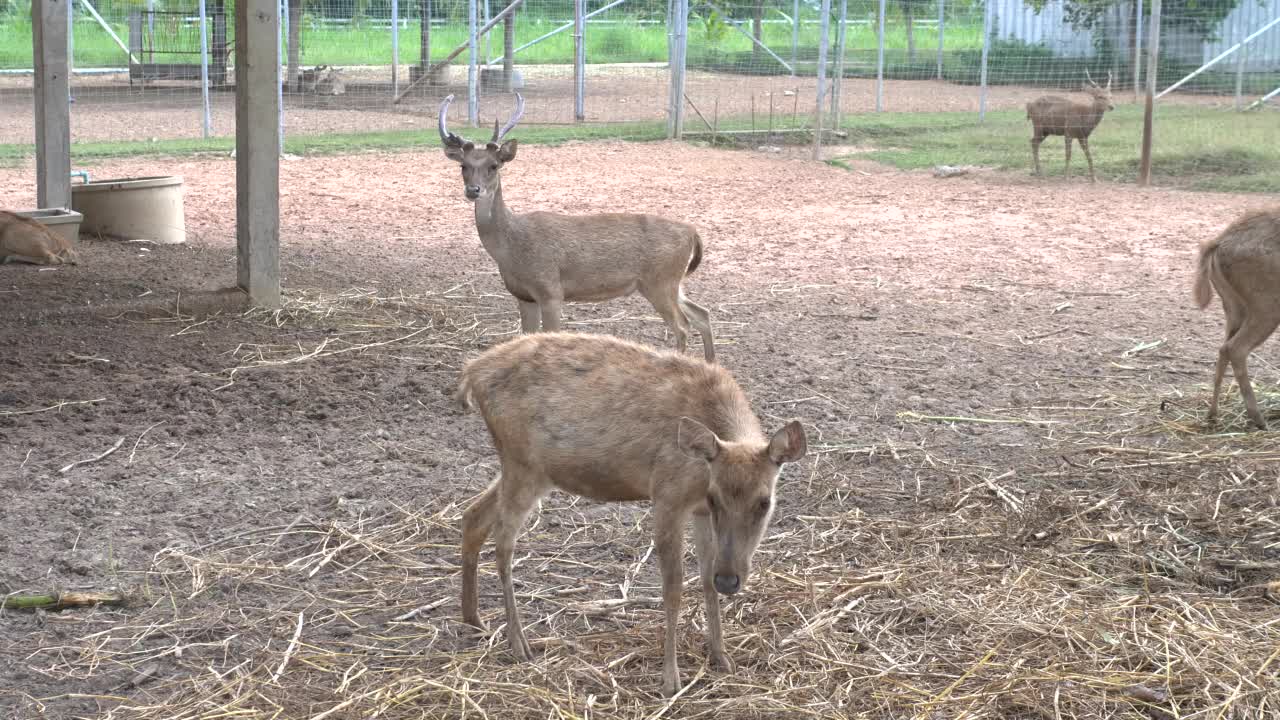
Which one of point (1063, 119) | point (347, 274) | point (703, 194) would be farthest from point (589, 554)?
point (1063, 119)

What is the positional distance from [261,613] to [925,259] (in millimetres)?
7865

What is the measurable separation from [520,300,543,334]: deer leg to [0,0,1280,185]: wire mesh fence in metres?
11.5

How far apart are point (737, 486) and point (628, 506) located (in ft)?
6.51

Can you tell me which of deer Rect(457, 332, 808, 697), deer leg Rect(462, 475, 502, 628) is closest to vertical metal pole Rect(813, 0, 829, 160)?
deer Rect(457, 332, 808, 697)

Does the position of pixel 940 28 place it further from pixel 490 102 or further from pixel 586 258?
pixel 586 258

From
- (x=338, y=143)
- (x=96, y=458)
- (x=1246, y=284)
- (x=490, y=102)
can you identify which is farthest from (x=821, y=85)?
(x=96, y=458)

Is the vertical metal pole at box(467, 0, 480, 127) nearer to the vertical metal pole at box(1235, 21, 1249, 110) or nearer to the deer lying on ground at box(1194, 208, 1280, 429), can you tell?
the vertical metal pole at box(1235, 21, 1249, 110)

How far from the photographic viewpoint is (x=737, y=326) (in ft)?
29.9

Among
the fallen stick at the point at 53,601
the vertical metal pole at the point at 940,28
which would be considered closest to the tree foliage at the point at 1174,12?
the vertical metal pole at the point at 940,28

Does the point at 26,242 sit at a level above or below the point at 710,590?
above

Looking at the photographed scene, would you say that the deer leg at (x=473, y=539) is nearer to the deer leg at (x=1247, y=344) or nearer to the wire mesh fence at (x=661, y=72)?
the deer leg at (x=1247, y=344)

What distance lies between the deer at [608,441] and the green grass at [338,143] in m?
13.4

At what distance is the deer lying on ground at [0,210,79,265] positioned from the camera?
10195 millimetres

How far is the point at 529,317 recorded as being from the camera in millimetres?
8172
